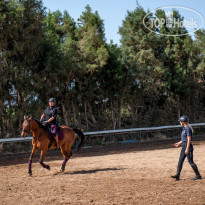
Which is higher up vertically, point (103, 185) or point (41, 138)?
point (41, 138)

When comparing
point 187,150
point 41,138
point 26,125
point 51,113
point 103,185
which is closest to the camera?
point 103,185

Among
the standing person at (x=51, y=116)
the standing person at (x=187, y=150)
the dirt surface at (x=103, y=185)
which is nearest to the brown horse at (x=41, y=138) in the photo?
the standing person at (x=51, y=116)

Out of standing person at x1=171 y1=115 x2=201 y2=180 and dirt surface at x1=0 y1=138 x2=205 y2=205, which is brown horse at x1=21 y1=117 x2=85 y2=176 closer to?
dirt surface at x1=0 y1=138 x2=205 y2=205

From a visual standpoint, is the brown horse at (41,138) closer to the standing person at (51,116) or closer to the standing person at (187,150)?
the standing person at (51,116)

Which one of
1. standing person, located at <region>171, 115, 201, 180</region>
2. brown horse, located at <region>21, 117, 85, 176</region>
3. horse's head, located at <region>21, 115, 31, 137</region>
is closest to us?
standing person, located at <region>171, 115, 201, 180</region>

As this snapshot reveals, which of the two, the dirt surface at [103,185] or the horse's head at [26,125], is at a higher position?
the horse's head at [26,125]

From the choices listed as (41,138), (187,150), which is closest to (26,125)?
(41,138)

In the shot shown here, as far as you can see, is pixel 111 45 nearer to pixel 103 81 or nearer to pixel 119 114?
pixel 103 81

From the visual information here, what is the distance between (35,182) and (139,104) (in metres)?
17.9

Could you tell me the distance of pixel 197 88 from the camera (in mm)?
28641

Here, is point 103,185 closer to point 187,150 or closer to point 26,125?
point 187,150

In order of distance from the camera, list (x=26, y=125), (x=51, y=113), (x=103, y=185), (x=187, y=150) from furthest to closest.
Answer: (x=51, y=113) → (x=26, y=125) → (x=187, y=150) → (x=103, y=185)

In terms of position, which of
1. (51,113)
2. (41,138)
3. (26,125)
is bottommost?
(41,138)

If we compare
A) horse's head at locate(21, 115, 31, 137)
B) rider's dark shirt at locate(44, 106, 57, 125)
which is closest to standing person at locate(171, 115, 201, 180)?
rider's dark shirt at locate(44, 106, 57, 125)
